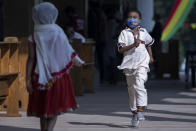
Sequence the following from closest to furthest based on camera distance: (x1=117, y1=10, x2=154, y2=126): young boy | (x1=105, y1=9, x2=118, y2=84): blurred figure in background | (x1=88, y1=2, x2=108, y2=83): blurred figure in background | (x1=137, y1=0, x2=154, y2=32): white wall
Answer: (x1=117, y1=10, x2=154, y2=126): young boy < (x1=88, y1=2, x2=108, y2=83): blurred figure in background < (x1=105, y1=9, x2=118, y2=84): blurred figure in background < (x1=137, y1=0, x2=154, y2=32): white wall

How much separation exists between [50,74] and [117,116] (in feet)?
12.6

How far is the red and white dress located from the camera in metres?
7.99

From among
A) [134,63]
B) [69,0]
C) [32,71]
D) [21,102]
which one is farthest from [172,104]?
[69,0]

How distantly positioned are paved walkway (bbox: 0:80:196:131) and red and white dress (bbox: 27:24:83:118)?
74.7 inches

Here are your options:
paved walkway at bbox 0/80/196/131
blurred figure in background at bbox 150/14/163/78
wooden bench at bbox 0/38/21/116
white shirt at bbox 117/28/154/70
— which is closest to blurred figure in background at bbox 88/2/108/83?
blurred figure in background at bbox 150/14/163/78

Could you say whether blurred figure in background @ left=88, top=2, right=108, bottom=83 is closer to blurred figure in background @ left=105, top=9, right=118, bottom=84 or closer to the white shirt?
blurred figure in background @ left=105, top=9, right=118, bottom=84

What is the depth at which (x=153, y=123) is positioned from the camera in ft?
34.5

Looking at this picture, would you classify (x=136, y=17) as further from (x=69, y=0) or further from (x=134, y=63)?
(x=69, y=0)

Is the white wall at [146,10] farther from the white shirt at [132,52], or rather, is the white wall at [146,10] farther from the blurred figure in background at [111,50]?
the white shirt at [132,52]

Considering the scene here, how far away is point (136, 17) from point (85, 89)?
23.0 ft

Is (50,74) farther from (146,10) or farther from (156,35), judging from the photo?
(146,10)

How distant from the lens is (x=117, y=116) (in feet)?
38.4

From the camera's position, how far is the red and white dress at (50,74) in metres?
7.99

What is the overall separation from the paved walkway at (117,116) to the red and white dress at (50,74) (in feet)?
6.23
